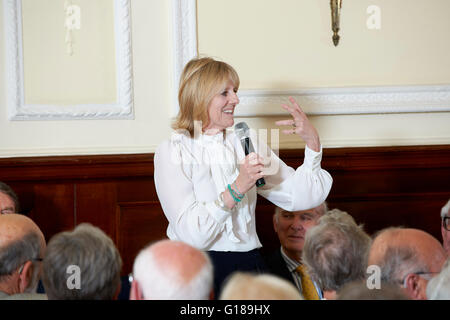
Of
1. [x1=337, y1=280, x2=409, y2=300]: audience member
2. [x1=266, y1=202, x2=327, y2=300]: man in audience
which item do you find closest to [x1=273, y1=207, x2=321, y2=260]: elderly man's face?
[x1=266, y1=202, x2=327, y2=300]: man in audience

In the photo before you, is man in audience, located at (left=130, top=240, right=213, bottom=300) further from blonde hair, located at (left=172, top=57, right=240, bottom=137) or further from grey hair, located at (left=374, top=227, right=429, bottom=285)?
blonde hair, located at (left=172, top=57, right=240, bottom=137)

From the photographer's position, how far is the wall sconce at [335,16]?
3.69 m

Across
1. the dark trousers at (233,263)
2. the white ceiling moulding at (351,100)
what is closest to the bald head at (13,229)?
the dark trousers at (233,263)

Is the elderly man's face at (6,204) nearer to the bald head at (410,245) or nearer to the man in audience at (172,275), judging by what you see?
the man in audience at (172,275)

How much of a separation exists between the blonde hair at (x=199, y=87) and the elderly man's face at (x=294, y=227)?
27.8 inches

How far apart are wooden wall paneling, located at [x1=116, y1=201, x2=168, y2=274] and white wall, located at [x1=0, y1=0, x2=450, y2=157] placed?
0.35m

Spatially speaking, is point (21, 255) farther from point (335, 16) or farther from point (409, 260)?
point (335, 16)

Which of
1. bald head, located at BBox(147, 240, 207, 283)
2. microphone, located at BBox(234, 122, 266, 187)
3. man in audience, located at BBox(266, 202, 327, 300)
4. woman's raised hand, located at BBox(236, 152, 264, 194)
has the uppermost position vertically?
microphone, located at BBox(234, 122, 266, 187)

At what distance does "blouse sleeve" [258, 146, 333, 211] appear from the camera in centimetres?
280

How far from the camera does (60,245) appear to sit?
1.76 meters

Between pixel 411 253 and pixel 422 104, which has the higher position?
pixel 422 104

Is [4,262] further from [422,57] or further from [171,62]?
[422,57]

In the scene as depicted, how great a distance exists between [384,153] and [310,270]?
6.27 feet
